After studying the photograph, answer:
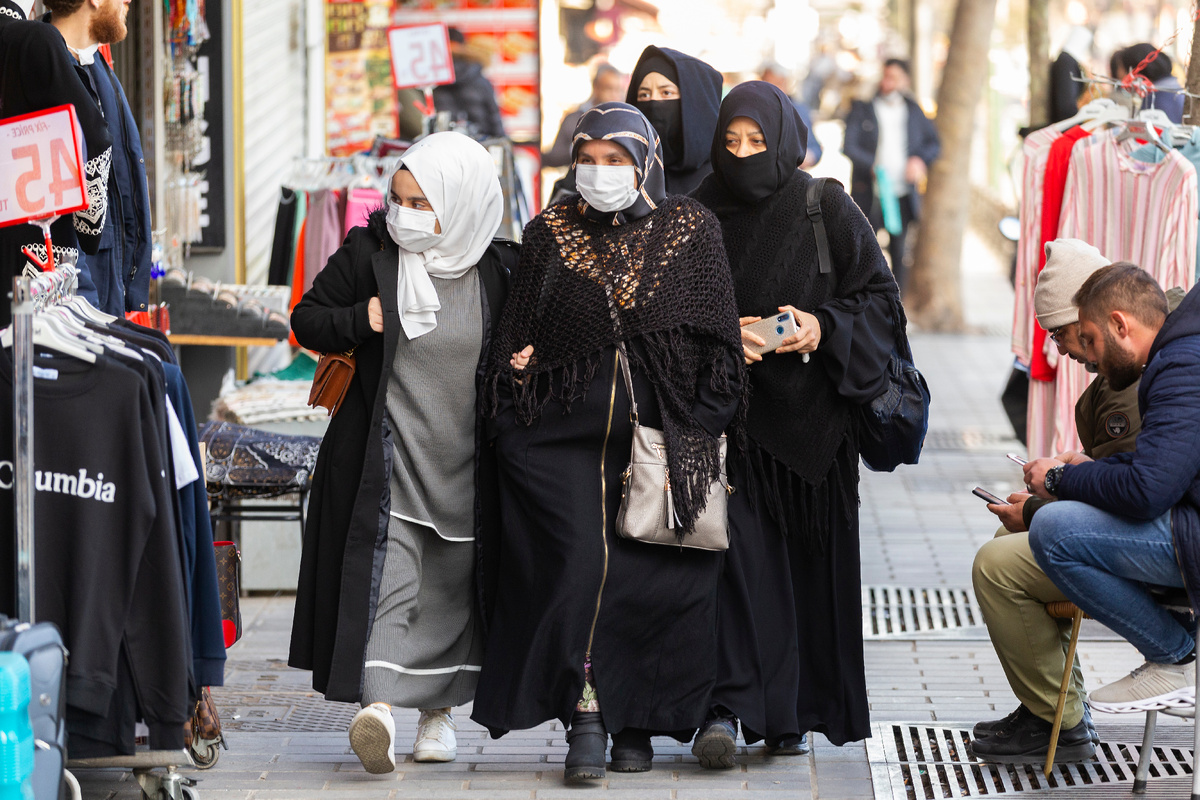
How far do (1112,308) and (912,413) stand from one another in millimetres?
636

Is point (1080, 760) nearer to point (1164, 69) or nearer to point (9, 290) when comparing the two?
point (9, 290)

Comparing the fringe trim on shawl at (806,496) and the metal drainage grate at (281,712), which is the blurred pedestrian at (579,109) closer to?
the metal drainage grate at (281,712)

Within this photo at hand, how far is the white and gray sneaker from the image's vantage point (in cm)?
361

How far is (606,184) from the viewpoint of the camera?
3883mm

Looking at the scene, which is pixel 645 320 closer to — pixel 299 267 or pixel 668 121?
pixel 668 121

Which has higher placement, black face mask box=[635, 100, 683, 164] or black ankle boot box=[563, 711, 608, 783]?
black face mask box=[635, 100, 683, 164]

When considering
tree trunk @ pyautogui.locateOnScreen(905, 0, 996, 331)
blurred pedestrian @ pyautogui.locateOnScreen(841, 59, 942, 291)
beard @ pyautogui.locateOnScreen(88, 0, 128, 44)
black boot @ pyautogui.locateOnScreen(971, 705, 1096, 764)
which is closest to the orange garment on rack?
beard @ pyautogui.locateOnScreen(88, 0, 128, 44)

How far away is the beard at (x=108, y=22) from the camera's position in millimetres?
4402

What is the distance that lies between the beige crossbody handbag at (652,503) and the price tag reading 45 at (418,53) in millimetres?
4145

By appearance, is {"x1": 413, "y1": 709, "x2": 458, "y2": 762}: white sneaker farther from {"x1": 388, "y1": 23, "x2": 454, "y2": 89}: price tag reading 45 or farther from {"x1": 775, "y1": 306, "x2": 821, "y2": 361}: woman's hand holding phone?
{"x1": 388, "y1": 23, "x2": 454, "y2": 89}: price tag reading 45

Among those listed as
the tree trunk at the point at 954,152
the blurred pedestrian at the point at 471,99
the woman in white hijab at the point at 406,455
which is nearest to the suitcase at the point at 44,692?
the woman in white hijab at the point at 406,455

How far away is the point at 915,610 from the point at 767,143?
275cm

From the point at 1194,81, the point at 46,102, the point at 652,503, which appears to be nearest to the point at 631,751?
the point at 652,503

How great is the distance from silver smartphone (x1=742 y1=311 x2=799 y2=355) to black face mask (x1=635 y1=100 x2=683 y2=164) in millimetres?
1149
